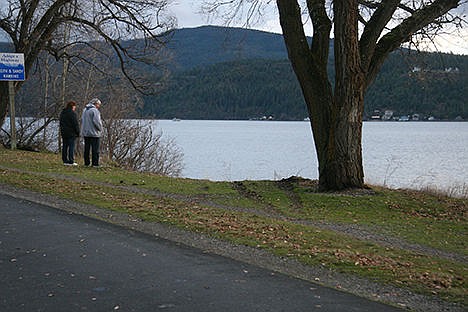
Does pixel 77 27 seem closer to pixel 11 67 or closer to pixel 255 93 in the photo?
pixel 11 67

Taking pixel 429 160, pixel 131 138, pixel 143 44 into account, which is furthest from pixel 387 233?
pixel 429 160

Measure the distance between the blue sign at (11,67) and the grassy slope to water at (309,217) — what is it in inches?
262

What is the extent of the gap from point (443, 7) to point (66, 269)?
1214 centimetres

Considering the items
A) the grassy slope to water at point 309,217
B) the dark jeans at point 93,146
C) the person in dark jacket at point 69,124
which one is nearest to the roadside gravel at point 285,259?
the grassy slope to water at point 309,217

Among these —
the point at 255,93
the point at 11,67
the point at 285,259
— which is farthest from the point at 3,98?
the point at 255,93

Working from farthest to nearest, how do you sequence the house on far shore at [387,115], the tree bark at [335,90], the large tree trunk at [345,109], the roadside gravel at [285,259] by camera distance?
1. the house on far shore at [387,115]
2. the tree bark at [335,90]
3. the large tree trunk at [345,109]
4. the roadside gravel at [285,259]

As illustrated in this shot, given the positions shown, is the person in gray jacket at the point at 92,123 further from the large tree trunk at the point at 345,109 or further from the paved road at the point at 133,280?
the paved road at the point at 133,280

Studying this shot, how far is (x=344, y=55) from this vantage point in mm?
15891

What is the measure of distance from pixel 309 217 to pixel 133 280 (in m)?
6.64

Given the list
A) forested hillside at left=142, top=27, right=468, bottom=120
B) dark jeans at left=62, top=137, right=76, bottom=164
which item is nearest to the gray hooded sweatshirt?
dark jeans at left=62, top=137, right=76, bottom=164

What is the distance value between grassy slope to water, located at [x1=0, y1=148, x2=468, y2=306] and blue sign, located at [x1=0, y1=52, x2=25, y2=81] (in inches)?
262

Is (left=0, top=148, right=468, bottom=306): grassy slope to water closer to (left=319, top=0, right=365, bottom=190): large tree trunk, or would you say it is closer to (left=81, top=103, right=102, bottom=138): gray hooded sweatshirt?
(left=319, top=0, right=365, bottom=190): large tree trunk

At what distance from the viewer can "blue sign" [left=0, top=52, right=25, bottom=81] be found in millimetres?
25562

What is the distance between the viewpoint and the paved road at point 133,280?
5949 mm
